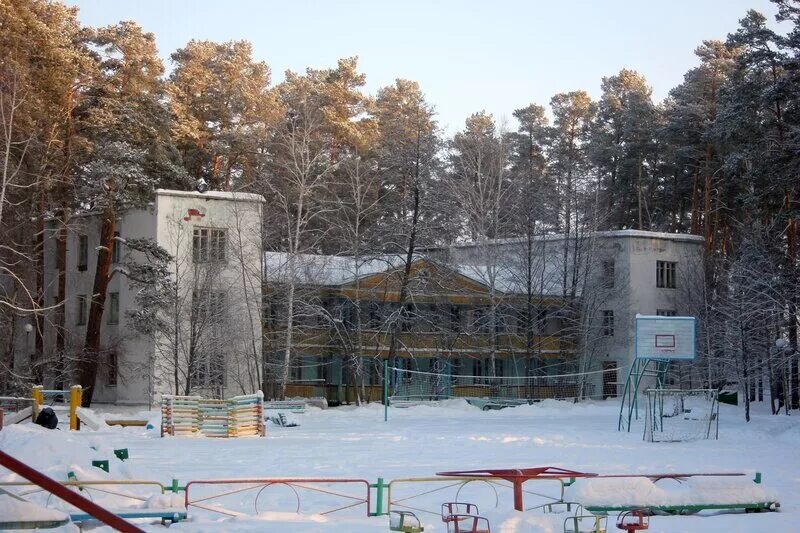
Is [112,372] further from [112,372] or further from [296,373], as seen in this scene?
[296,373]

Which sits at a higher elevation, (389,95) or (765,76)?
(389,95)

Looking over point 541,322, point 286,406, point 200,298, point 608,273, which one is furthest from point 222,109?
point 286,406

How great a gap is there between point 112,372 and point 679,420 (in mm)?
24391

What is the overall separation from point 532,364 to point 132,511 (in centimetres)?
4507

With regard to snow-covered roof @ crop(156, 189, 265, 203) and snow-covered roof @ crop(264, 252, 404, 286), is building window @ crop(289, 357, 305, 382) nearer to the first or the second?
snow-covered roof @ crop(264, 252, 404, 286)

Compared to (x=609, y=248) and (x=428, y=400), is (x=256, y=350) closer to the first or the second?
(x=428, y=400)

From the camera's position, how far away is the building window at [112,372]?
45.8 metres

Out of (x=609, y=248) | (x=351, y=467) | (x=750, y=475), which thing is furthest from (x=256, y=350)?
(x=750, y=475)

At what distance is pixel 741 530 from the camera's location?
43.5ft

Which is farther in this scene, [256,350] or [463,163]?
[463,163]

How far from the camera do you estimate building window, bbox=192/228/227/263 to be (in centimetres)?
4456


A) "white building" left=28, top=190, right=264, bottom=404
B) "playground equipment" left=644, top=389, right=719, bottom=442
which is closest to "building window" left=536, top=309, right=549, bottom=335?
"playground equipment" left=644, top=389, right=719, bottom=442

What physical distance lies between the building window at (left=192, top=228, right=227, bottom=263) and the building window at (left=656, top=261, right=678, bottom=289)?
79.4 feet

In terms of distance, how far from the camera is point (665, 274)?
56594 mm
